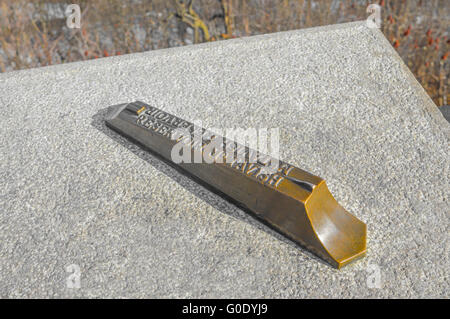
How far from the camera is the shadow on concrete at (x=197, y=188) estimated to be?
108 cm

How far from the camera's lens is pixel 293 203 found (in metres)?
0.97

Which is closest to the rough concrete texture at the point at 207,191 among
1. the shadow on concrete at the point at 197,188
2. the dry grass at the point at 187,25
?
the shadow on concrete at the point at 197,188

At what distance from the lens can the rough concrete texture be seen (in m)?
0.99

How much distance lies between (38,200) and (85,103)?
1.45ft

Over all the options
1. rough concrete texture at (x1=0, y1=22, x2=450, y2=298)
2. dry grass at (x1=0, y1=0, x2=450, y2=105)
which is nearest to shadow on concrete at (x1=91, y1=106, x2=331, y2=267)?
rough concrete texture at (x1=0, y1=22, x2=450, y2=298)

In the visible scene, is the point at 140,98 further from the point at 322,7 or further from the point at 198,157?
the point at 322,7

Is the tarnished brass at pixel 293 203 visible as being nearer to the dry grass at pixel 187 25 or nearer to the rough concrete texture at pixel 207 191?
the rough concrete texture at pixel 207 191

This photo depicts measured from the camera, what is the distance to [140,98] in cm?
154

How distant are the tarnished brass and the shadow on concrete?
0.6 inches

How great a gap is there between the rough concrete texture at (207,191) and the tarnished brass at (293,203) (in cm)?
4

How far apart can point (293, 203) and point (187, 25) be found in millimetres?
2193

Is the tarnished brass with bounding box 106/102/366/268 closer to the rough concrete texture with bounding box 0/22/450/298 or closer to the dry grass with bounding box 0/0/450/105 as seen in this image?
the rough concrete texture with bounding box 0/22/450/298

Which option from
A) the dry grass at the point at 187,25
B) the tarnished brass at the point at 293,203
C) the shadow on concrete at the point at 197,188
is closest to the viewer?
the tarnished brass at the point at 293,203

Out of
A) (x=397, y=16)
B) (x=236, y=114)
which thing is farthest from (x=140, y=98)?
(x=397, y=16)
